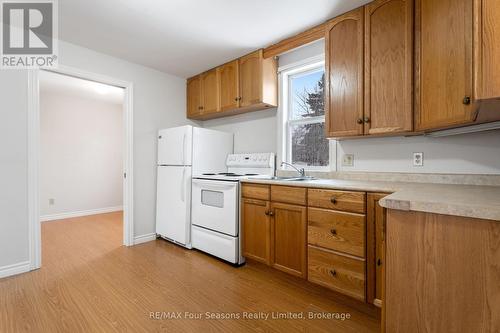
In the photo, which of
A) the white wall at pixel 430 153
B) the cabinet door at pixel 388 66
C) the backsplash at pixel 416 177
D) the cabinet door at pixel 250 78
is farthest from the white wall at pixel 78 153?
the cabinet door at pixel 388 66

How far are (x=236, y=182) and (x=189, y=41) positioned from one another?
1.58 metres

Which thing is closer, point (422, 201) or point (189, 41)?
point (422, 201)

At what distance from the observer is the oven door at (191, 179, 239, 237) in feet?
8.25

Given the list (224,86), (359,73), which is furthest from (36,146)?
(359,73)

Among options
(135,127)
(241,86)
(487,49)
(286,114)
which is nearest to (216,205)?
(286,114)

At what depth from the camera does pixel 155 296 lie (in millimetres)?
1943

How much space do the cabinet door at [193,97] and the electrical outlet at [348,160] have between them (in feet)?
6.88

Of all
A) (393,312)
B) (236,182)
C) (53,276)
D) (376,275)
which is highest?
(236,182)

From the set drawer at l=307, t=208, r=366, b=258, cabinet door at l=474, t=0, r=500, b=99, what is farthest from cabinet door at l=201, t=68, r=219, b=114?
cabinet door at l=474, t=0, r=500, b=99

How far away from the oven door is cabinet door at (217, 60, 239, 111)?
3.30ft

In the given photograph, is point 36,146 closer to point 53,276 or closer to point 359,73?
point 53,276

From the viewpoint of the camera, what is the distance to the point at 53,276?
7.39ft

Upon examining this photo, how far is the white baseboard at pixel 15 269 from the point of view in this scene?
7.34 ft

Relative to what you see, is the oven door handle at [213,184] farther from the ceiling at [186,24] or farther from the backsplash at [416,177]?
the ceiling at [186,24]
